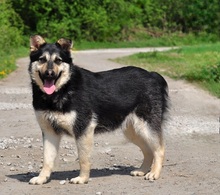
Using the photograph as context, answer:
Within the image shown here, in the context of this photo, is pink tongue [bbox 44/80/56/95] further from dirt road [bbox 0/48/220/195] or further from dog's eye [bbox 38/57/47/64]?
dirt road [bbox 0/48/220/195]

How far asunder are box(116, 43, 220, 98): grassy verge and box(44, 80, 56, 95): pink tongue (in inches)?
332

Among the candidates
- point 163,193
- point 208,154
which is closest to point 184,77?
point 208,154

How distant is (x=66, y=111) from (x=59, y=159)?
5.74 ft

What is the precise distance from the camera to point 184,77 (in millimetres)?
18609

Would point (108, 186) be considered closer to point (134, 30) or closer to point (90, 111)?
point (90, 111)

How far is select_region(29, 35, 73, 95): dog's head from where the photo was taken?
7.48m

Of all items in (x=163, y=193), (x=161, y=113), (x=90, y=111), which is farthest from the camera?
(x=161, y=113)

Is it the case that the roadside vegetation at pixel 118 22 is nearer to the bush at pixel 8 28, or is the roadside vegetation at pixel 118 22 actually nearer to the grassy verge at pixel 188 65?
the bush at pixel 8 28

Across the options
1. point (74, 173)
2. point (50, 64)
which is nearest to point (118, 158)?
point (74, 173)

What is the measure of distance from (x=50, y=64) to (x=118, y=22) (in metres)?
34.5

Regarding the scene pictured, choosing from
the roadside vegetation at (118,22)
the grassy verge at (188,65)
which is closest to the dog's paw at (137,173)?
the grassy verge at (188,65)

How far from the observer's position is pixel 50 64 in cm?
743

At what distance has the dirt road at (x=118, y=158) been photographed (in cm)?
750

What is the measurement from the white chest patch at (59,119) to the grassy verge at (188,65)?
27.4 ft
